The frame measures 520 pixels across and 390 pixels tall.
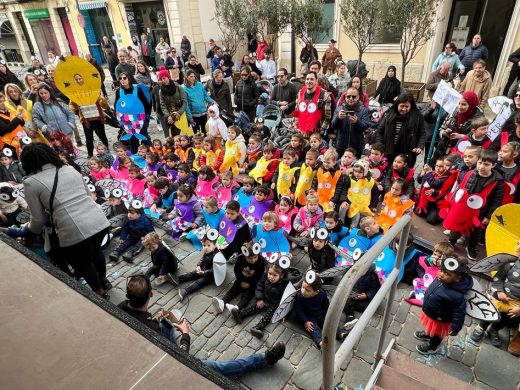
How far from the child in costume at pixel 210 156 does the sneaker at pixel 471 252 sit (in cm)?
415

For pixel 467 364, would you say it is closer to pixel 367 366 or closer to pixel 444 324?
pixel 444 324

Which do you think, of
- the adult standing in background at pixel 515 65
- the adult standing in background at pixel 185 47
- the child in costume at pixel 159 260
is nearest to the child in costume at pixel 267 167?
the child in costume at pixel 159 260

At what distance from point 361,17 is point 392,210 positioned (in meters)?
6.08

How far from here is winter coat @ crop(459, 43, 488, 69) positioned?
28.5ft

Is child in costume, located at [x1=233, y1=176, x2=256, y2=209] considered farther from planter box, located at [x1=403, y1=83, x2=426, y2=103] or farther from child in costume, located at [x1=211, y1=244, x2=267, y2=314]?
planter box, located at [x1=403, y1=83, x2=426, y2=103]

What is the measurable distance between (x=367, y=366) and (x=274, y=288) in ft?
3.74

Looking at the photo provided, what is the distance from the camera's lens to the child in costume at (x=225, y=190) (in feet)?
18.0

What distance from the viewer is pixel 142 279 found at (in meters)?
2.76

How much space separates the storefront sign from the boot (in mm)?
27414

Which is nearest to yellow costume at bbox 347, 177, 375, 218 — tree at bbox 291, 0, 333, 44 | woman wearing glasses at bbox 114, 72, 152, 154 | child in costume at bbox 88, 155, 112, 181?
child in costume at bbox 88, 155, 112, 181

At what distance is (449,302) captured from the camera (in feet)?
9.43

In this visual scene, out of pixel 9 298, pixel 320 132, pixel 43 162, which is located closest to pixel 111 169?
pixel 43 162

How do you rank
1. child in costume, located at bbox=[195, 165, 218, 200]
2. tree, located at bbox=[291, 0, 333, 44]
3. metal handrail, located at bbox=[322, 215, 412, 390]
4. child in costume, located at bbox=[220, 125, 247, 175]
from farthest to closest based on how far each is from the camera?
tree, located at bbox=[291, 0, 333, 44], child in costume, located at bbox=[220, 125, 247, 175], child in costume, located at bbox=[195, 165, 218, 200], metal handrail, located at bbox=[322, 215, 412, 390]

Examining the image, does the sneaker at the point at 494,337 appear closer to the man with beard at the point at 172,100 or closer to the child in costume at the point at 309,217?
the child in costume at the point at 309,217
